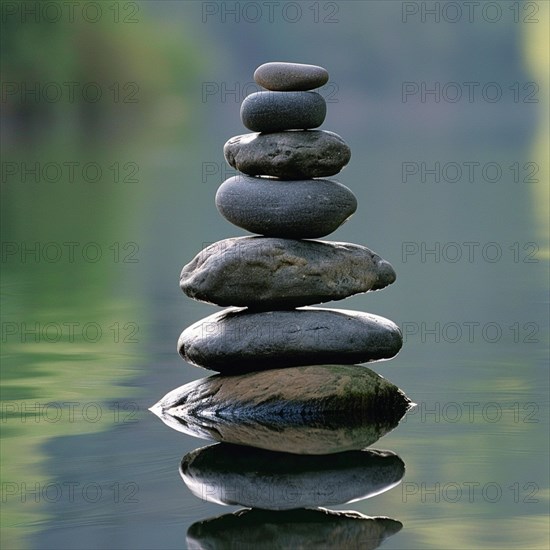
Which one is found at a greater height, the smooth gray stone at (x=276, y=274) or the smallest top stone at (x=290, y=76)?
the smallest top stone at (x=290, y=76)

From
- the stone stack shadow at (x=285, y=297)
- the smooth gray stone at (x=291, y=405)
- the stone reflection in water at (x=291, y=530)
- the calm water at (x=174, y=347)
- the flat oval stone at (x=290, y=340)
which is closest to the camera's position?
the stone reflection in water at (x=291, y=530)

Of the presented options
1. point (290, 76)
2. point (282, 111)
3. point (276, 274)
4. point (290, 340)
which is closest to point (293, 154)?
point (282, 111)

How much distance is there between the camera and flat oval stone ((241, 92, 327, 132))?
11289 mm

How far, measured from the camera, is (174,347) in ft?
45.6

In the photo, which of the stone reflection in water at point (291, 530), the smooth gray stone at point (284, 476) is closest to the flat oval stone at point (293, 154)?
the smooth gray stone at point (284, 476)

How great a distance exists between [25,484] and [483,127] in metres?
62.3

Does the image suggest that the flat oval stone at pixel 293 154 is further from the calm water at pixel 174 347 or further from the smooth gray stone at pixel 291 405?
the calm water at pixel 174 347

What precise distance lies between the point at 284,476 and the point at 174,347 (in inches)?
197

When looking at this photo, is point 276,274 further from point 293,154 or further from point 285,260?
point 293,154

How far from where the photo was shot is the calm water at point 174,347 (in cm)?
840

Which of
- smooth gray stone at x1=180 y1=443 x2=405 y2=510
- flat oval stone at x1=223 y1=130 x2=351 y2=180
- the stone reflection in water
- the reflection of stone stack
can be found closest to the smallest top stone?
the reflection of stone stack

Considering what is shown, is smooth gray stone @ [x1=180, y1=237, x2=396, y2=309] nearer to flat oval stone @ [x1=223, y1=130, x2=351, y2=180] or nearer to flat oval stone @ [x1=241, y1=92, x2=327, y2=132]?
flat oval stone @ [x1=223, y1=130, x2=351, y2=180]

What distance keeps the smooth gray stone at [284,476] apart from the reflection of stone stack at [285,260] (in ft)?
4.67

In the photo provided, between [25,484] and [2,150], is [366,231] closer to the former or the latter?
[25,484]
